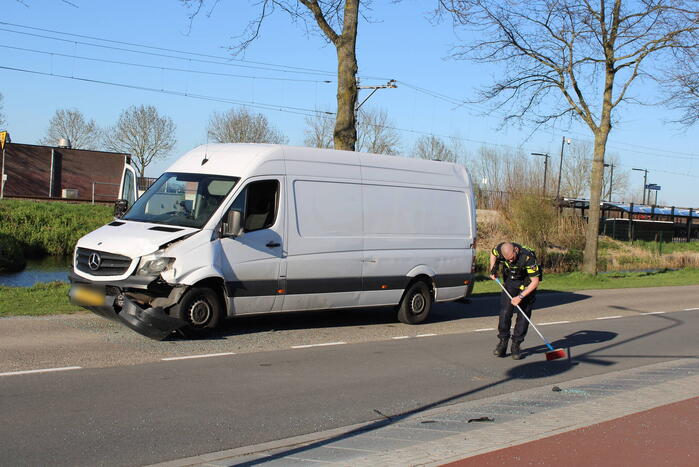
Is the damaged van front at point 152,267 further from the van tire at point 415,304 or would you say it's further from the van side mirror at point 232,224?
the van tire at point 415,304

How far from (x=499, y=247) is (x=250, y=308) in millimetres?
3501

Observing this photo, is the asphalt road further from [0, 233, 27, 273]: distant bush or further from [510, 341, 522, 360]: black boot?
[0, 233, 27, 273]: distant bush

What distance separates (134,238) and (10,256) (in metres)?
17.9

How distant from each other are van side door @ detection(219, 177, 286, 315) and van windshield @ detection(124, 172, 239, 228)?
284mm

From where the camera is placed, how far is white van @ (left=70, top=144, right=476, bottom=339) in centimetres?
946

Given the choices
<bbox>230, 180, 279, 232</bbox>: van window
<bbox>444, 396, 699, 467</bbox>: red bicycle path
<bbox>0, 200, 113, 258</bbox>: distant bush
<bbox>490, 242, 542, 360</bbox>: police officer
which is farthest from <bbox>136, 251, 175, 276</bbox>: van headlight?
<bbox>0, 200, 113, 258</bbox>: distant bush

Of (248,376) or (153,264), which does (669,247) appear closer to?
(153,264)

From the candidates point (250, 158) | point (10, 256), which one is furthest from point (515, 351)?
point (10, 256)

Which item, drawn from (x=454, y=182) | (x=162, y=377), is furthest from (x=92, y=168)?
(x=162, y=377)

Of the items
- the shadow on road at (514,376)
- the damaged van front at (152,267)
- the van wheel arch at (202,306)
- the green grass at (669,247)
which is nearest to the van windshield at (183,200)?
the damaged van front at (152,267)

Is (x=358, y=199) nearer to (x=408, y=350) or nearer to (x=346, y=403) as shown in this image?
(x=408, y=350)

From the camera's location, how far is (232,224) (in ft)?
32.6

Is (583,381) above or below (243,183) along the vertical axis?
below

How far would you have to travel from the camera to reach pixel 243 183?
10.4 m
